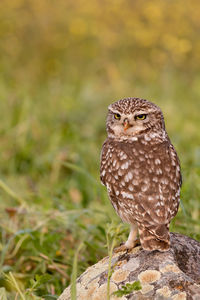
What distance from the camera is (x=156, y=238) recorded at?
288cm

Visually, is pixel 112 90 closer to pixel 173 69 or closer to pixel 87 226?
pixel 173 69

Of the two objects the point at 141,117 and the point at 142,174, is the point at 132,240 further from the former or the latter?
the point at 141,117

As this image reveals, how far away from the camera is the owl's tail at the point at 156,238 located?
2.85 m

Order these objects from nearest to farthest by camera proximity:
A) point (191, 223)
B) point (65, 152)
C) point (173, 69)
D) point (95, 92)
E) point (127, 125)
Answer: point (127, 125) < point (191, 223) < point (65, 152) < point (95, 92) < point (173, 69)

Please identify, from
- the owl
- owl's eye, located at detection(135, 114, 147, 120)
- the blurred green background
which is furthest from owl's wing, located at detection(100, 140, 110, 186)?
the blurred green background

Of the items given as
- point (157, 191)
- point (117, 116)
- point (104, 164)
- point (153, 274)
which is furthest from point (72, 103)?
point (153, 274)

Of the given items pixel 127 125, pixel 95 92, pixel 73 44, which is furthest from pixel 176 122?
pixel 127 125

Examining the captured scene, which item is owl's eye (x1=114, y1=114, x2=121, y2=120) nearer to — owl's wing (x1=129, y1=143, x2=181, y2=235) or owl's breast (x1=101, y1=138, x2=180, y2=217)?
owl's breast (x1=101, y1=138, x2=180, y2=217)

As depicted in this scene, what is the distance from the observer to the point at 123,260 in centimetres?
296

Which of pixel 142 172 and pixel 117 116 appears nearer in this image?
pixel 142 172

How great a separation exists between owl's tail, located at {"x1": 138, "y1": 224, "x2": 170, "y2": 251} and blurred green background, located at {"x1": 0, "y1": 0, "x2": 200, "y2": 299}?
0.86 metres

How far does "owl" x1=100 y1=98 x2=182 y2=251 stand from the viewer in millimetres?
2953

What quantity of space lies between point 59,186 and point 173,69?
465 centimetres

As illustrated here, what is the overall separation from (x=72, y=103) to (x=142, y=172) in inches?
198
